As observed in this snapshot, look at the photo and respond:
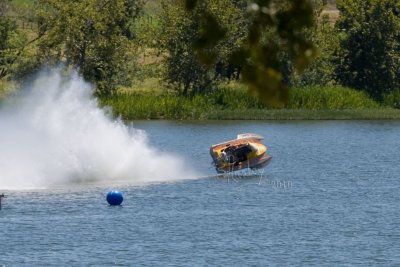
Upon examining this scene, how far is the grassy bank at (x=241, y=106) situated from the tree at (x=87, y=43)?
2.07 m

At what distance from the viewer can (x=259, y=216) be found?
38.9 meters

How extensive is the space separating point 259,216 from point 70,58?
54.6 m

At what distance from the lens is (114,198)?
133ft

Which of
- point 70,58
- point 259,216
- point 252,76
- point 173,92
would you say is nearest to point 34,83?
point 70,58

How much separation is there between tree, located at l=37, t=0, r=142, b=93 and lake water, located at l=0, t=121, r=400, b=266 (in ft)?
114

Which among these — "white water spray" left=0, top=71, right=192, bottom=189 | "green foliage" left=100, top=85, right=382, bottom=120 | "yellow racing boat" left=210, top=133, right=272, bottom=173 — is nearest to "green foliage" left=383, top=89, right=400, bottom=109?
"green foliage" left=100, top=85, right=382, bottom=120

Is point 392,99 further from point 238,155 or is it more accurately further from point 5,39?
point 238,155

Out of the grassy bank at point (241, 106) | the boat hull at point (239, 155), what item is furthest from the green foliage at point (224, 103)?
the boat hull at point (239, 155)

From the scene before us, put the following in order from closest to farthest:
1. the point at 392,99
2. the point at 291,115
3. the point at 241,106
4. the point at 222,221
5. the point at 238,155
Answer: the point at 222,221, the point at 238,155, the point at 291,115, the point at 241,106, the point at 392,99

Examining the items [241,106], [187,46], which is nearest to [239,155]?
[241,106]

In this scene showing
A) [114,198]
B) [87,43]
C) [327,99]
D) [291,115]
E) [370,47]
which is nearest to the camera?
[114,198]

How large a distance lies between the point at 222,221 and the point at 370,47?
62011 mm

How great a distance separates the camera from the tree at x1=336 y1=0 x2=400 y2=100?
96.0 metres

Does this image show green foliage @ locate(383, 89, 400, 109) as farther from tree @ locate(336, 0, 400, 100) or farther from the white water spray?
the white water spray
